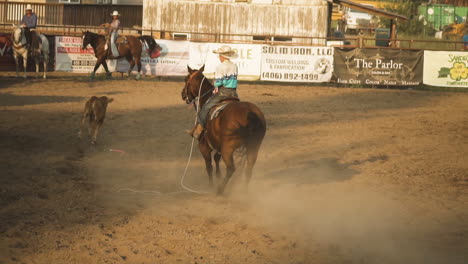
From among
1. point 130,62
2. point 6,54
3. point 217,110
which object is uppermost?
point 6,54

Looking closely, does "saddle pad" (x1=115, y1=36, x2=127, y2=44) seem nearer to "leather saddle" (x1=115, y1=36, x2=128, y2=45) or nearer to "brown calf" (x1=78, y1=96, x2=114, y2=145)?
"leather saddle" (x1=115, y1=36, x2=128, y2=45)

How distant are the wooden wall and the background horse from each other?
23.7 feet

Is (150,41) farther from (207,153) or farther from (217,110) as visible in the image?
(217,110)

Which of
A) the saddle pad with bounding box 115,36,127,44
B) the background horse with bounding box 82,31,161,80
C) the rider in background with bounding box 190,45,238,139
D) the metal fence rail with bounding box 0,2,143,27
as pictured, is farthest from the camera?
the metal fence rail with bounding box 0,2,143,27

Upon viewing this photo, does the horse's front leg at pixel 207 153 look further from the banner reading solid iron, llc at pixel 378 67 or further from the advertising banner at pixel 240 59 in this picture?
the banner reading solid iron, llc at pixel 378 67

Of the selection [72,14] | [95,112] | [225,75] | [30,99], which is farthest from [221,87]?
[72,14]

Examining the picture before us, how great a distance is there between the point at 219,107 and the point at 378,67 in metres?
15.7

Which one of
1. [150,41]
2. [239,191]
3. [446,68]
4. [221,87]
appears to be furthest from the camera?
[150,41]

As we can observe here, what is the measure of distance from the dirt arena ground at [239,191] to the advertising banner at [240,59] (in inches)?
256

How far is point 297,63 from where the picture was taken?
2377 centimetres

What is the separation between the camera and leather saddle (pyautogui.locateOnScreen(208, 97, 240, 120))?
888 cm

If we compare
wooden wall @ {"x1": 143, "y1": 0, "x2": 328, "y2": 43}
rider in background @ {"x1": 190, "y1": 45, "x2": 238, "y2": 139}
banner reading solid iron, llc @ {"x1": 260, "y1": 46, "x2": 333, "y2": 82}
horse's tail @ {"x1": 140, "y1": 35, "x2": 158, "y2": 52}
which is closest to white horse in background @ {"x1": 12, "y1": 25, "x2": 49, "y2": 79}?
horse's tail @ {"x1": 140, "y1": 35, "x2": 158, "y2": 52}

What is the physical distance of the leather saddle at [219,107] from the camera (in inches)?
349

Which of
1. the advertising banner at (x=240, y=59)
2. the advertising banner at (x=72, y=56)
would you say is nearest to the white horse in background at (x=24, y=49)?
the advertising banner at (x=72, y=56)
